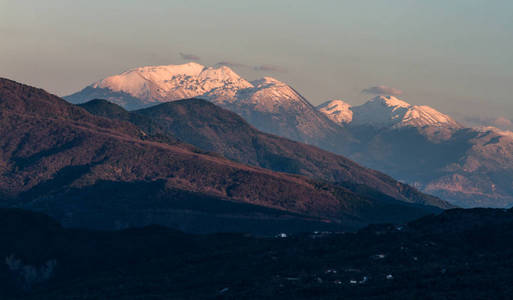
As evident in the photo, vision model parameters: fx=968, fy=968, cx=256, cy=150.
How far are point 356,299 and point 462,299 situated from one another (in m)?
22.4

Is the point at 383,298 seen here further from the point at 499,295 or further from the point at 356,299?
the point at 499,295

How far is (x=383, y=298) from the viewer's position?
195125mm

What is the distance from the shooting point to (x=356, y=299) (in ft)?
653

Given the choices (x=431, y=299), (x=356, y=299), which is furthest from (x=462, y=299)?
(x=356, y=299)

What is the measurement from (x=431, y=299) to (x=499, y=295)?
42.8 ft

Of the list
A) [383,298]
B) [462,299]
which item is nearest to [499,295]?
[462,299]

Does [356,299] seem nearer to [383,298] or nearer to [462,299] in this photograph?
[383,298]

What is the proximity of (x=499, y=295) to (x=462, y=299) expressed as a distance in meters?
7.16

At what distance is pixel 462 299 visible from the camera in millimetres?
188250

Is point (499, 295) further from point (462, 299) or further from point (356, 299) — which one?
point (356, 299)

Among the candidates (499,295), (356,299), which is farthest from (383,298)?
(499,295)

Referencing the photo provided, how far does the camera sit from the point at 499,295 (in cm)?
18788

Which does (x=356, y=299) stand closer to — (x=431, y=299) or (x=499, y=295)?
(x=431, y=299)

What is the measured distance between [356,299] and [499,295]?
29.0 meters
